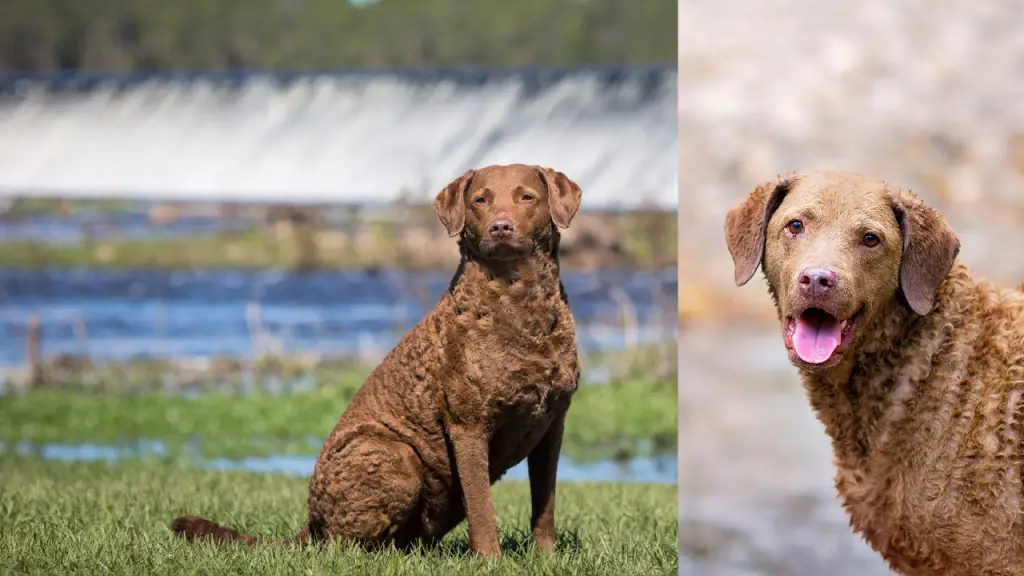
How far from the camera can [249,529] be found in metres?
4.96

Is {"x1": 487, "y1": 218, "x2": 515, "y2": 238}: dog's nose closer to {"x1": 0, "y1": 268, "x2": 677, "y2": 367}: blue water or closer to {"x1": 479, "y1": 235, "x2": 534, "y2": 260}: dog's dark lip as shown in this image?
{"x1": 479, "y1": 235, "x2": 534, "y2": 260}: dog's dark lip

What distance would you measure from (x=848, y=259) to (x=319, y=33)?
13.2m

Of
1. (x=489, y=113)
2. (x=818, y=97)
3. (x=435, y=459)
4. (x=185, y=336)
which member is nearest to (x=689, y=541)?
(x=435, y=459)

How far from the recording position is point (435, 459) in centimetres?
414

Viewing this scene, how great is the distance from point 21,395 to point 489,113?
5.76 meters

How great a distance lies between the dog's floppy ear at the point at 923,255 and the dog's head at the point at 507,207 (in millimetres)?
1098

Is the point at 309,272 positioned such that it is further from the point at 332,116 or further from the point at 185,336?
the point at 332,116

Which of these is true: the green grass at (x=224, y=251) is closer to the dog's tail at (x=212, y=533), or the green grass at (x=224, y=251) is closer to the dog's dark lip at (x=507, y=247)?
the dog's tail at (x=212, y=533)

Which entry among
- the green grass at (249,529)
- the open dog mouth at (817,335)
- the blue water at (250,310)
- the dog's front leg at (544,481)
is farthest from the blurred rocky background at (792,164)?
the blue water at (250,310)

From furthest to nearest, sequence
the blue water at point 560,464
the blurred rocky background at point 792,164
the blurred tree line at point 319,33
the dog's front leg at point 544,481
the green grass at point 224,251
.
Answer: the green grass at point 224,251, the blurred tree line at point 319,33, the blue water at point 560,464, the blurred rocky background at point 792,164, the dog's front leg at point 544,481

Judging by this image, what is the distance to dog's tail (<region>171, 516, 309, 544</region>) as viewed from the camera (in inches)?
172

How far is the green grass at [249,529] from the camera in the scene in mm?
4023

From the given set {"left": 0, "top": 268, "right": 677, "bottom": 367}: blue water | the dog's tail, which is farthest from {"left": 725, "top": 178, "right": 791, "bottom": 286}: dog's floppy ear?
{"left": 0, "top": 268, "right": 677, "bottom": 367}: blue water

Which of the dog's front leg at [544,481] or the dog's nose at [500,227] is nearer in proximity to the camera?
the dog's nose at [500,227]
